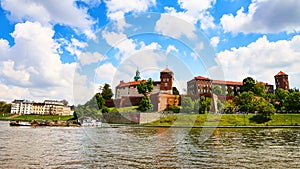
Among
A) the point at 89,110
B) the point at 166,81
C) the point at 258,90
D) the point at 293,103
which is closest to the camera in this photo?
the point at 293,103

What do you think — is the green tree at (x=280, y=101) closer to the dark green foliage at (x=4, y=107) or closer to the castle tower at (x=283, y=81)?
the castle tower at (x=283, y=81)

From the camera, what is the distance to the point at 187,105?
7475cm

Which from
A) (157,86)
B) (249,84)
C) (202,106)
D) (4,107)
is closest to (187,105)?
(202,106)

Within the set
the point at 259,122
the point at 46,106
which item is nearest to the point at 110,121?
the point at 259,122

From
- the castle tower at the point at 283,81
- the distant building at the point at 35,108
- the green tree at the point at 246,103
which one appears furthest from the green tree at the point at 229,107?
the distant building at the point at 35,108

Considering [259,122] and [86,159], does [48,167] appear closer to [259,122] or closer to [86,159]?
[86,159]


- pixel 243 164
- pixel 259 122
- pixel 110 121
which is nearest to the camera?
pixel 243 164

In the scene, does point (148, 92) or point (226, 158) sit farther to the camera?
point (148, 92)

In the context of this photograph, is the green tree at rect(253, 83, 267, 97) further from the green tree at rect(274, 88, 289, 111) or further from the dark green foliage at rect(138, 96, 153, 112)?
the dark green foliage at rect(138, 96, 153, 112)

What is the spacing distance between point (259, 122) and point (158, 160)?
5454 cm

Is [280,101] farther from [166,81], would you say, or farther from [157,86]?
[157,86]

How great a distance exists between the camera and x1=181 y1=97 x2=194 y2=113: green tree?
7372 cm

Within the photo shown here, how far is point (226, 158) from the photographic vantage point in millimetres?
15680

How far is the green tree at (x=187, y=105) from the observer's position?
73.7m
